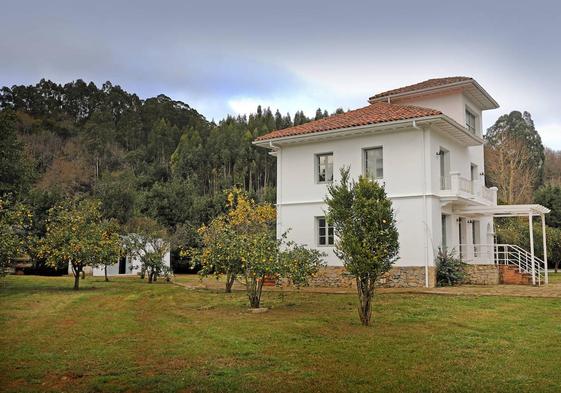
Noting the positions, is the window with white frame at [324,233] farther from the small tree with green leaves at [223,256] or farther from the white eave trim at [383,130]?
the small tree with green leaves at [223,256]

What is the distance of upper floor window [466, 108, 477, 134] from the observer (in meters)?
22.5

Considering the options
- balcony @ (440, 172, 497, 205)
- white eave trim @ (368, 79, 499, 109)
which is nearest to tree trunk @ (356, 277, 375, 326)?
balcony @ (440, 172, 497, 205)

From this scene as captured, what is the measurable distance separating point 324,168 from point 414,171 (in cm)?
374

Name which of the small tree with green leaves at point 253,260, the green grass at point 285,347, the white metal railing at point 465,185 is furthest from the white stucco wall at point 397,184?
the green grass at point 285,347

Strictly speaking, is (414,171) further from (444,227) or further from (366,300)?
(366,300)

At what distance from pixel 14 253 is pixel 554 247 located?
27370 mm

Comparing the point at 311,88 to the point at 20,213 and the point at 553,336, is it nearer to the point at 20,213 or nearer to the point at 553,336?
the point at 553,336

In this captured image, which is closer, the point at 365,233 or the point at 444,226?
the point at 365,233

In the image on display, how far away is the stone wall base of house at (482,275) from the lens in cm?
1883

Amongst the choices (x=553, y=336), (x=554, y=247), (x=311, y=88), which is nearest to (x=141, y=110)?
(x=554, y=247)

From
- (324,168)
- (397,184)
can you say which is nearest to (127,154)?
(324,168)

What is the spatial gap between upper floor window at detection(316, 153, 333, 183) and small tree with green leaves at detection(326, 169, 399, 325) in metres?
10.0

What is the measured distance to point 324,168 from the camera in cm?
2072

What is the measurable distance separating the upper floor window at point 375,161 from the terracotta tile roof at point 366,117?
47.6 inches
